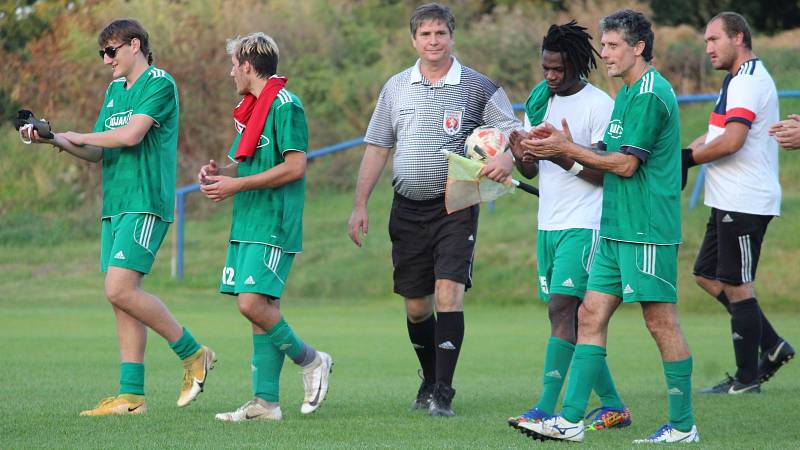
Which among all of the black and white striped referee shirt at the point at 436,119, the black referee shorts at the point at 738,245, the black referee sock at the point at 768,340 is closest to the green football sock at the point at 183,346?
the black and white striped referee shirt at the point at 436,119

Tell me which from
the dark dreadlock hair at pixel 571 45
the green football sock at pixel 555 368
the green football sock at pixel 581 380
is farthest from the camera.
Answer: the dark dreadlock hair at pixel 571 45

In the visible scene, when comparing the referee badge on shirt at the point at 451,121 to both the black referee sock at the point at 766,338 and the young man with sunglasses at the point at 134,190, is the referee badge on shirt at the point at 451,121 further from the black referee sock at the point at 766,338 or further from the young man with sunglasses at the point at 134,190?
the black referee sock at the point at 766,338

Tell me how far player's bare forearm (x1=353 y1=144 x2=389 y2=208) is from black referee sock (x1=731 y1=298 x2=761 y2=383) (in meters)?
2.72

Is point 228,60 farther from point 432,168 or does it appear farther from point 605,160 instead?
point 605,160

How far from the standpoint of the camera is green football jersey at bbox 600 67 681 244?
20.6 feet

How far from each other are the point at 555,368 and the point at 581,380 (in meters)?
0.47

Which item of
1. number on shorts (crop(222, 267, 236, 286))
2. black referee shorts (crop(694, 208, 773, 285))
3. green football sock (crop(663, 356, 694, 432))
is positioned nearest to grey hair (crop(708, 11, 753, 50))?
black referee shorts (crop(694, 208, 773, 285))

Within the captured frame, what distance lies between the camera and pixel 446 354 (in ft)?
25.1

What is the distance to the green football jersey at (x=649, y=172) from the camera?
247 inches

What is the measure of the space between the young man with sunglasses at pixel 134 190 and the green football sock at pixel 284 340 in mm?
541

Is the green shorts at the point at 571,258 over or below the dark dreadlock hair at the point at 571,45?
below

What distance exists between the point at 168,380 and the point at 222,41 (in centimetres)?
1661

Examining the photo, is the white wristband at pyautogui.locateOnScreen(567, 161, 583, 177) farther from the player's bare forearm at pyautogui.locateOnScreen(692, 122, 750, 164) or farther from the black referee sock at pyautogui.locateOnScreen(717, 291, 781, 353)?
the black referee sock at pyautogui.locateOnScreen(717, 291, 781, 353)

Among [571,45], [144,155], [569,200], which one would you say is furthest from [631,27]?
[144,155]
